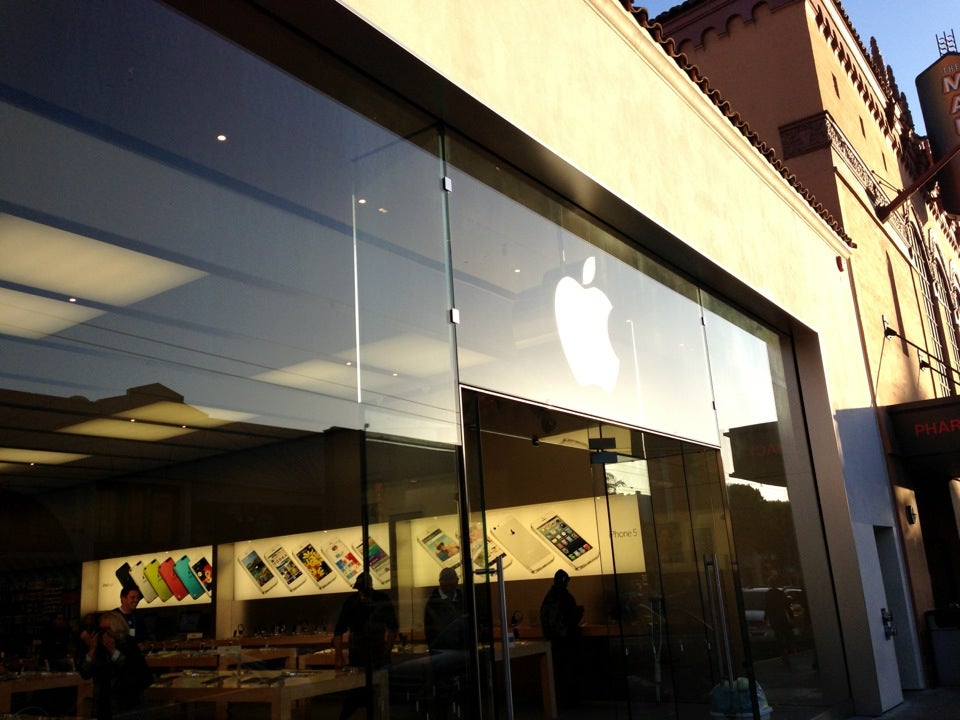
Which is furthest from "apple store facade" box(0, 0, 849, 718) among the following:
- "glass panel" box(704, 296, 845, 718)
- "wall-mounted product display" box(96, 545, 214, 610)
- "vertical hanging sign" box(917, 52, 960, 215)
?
"vertical hanging sign" box(917, 52, 960, 215)

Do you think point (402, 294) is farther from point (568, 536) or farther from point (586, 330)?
point (568, 536)

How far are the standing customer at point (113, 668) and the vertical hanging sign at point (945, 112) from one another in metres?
18.0

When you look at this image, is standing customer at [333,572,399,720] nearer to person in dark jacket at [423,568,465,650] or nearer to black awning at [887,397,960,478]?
person in dark jacket at [423,568,465,650]

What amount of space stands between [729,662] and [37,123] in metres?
6.34

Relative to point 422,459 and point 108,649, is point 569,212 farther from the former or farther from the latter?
point 108,649

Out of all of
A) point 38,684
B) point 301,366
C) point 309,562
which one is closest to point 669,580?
point 309,562

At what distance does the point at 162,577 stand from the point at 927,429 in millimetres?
12009

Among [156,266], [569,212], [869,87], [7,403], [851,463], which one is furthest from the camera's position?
[869,87]

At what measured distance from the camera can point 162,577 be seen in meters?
2.89

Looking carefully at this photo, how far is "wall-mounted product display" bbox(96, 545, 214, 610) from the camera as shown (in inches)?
109

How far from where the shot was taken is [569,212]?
6328 millimetres

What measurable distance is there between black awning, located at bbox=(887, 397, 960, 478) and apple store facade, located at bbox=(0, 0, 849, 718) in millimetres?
6607

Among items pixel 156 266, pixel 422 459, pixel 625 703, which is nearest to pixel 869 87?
pixel 625 703

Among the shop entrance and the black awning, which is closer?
the shop entrance
